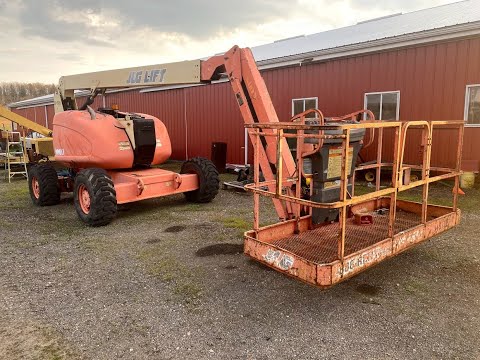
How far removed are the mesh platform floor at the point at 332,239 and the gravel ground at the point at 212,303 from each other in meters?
0.40

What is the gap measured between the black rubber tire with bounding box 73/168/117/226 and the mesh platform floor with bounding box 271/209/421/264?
332 cm

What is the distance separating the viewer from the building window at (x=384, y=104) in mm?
10529

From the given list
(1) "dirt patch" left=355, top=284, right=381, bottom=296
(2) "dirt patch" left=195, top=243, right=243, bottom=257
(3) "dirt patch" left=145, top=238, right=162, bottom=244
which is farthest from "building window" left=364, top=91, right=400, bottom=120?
(3) "dirt patch" left=145, top=238, right=162, bottom=244

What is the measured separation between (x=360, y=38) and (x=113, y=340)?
444 inches

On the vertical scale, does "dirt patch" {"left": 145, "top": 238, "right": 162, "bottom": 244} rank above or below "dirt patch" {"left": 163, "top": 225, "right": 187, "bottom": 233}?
below

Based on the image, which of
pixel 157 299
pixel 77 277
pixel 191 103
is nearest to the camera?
pixel 157 299

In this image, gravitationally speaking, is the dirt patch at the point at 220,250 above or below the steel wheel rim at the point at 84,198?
below

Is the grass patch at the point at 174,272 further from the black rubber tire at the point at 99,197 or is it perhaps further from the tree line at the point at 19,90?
the tree line at the point at 19,90

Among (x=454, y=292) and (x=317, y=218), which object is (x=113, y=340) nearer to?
(x=317, y=218)

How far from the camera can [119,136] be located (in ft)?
24.5

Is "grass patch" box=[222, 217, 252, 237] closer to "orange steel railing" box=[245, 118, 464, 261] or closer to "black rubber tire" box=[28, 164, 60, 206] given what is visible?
"orange steel railing" box=[245, 118, 464, 261]

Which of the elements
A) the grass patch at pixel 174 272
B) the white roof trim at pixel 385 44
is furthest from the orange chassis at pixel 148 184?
the white roof trim at pixel 385 44

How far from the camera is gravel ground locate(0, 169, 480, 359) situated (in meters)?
3.16

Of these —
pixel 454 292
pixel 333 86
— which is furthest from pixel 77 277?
pixel 333 86
